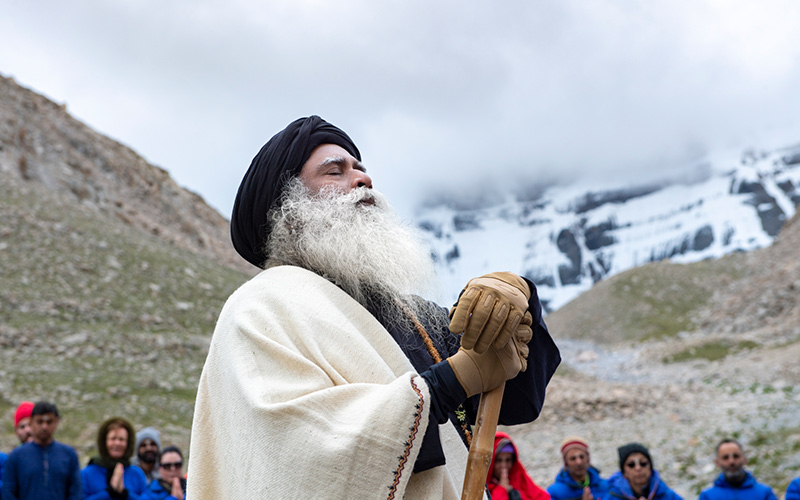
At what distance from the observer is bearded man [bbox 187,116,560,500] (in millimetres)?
1834

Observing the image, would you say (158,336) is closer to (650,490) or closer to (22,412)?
(22,412)

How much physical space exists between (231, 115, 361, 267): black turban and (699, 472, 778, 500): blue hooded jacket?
5.54 metres

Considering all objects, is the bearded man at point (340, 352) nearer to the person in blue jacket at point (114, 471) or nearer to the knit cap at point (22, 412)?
the person in blue jacket at point (114, 471)

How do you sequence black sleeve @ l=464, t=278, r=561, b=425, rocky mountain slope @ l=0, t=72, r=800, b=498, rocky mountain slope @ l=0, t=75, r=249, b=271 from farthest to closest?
rocky mountain slope @ l=0, t=75, r=249, b=271, rocky mountain slope @ l=0, t=72, r=800, b=498, black sleeve @ l=464, t=278, r=561, b=425

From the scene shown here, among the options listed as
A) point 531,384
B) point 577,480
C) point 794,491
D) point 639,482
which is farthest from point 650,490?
point 531,384

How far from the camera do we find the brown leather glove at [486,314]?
189cm

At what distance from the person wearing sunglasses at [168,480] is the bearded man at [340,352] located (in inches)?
174

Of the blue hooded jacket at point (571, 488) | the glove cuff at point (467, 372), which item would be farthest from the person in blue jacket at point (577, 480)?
the glove cuff at point (467, 372)

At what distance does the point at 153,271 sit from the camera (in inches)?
1003

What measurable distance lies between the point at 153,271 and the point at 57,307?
5525mm

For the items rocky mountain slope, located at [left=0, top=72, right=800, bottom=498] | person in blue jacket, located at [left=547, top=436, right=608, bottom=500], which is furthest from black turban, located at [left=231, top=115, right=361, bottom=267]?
rocky mountain slope, located at [left=0, top=72, right=800, bottom=498]

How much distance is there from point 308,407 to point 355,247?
2.42 feet

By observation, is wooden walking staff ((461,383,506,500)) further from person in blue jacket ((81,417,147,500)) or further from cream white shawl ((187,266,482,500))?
person in blue jacket ((81,417,147,500))

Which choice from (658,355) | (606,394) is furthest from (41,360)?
(658,355)
